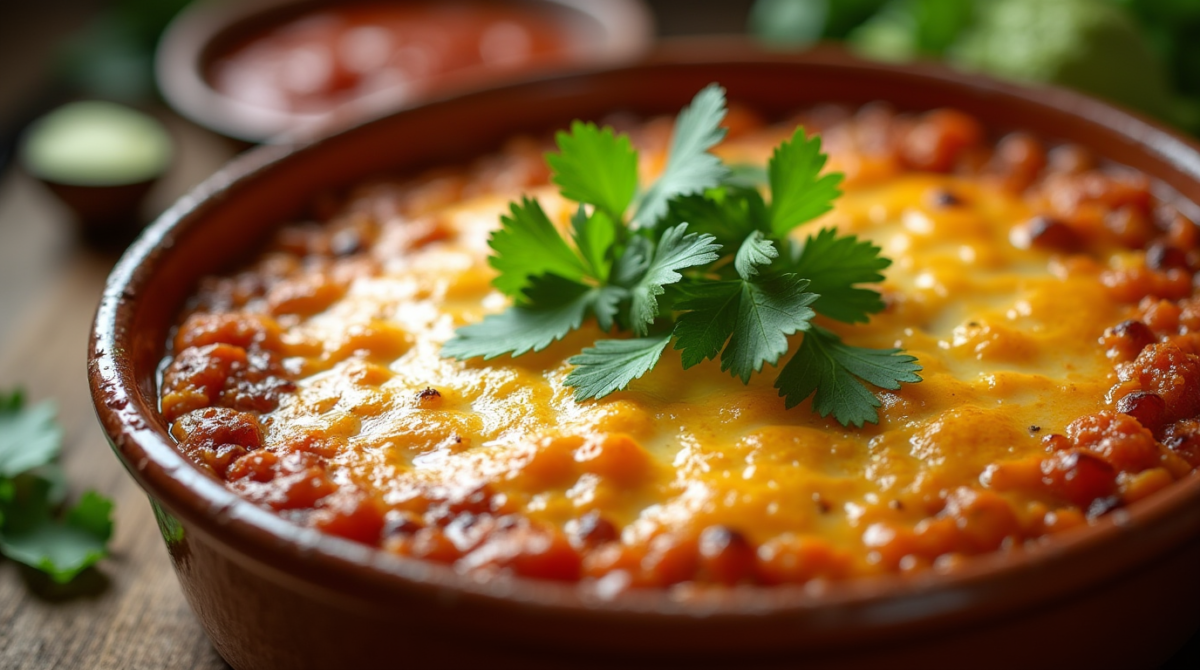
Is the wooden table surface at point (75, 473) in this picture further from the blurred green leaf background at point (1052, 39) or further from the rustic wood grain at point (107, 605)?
the blurred green leaf background at point (1052, 39)

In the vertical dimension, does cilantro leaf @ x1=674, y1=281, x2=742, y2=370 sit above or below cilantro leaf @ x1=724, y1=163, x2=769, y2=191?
below

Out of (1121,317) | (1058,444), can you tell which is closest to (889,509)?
(1058,444)

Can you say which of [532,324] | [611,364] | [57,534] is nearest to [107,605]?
[57,534]

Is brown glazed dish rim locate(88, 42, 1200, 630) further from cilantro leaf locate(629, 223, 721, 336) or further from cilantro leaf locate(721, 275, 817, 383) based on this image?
cilantro leaf locate(629, 223, 721, 336)

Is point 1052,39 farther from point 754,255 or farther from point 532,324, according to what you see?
A: point 532,324

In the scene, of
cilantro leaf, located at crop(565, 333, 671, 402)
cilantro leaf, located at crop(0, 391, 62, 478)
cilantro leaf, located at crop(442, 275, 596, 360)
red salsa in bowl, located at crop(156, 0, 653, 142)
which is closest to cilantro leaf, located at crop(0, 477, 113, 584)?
cilantro leaf, located at crop(0, 391, 62, 478)

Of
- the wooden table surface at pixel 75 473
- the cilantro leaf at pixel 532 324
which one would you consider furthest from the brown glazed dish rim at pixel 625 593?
the cilantro leaf at pixel 532 324

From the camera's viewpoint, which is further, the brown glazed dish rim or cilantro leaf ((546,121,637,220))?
cilantro leaf ((546,121,637,220))
